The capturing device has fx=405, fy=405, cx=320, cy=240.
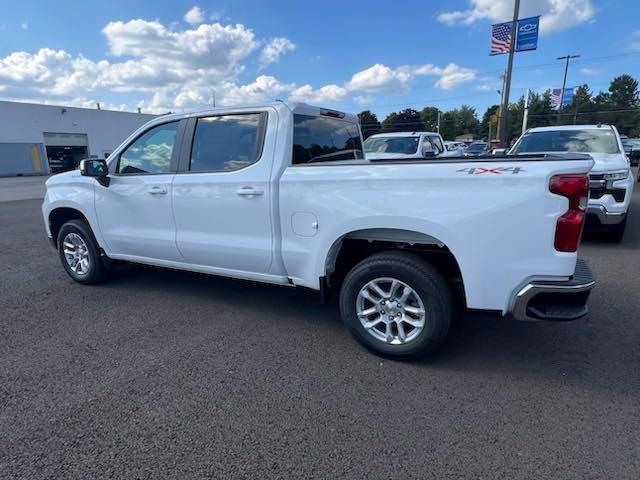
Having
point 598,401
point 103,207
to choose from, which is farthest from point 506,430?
point 103,207

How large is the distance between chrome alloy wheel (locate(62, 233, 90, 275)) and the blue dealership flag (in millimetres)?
16391

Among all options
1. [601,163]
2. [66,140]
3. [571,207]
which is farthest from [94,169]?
[66,140]

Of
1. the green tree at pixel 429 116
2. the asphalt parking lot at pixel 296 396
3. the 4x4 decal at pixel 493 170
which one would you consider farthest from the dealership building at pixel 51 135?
the green tree at pixel 429 116

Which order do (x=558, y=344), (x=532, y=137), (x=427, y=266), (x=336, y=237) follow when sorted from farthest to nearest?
(x=532, y=137) < (x=558, y=344) < (x=336, y=237) < (x=427, y=266)

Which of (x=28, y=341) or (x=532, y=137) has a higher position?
(x=532, y=137)

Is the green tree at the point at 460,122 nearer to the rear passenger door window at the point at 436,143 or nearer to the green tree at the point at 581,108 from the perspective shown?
the green tree at the point at 581,108

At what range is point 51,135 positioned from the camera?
3719 centimetres

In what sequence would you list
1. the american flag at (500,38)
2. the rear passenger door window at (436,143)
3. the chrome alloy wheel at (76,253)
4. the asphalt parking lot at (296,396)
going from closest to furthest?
the asphalt parking lot at (296,396)
the chrome alloy wheel at (76,253)
the rear passenger door window at (436,143)
the american flag at (500,38)

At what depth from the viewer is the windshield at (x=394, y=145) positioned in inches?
428

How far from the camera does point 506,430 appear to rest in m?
2.41

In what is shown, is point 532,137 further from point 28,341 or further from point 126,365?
point 28,341

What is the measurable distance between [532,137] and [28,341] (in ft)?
28.9

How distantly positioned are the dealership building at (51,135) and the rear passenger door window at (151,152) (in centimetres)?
3910

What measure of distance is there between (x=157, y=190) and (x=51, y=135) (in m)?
41.3
